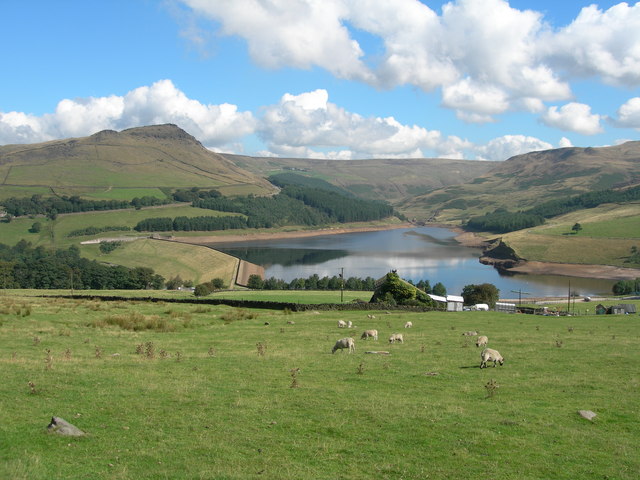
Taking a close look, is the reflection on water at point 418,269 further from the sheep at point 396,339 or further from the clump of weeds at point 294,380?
the clump of weeds at point 294,380

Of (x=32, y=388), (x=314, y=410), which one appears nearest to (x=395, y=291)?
(x=314, y=410)

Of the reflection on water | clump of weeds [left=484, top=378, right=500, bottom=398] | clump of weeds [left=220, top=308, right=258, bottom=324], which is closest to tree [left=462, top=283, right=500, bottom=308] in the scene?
the reflection on water

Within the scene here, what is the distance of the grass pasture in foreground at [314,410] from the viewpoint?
11625mm

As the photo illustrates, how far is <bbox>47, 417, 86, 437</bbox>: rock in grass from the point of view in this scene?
41.5 feet

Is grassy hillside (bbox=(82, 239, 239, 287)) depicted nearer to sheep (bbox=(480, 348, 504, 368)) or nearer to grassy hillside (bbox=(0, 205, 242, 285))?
grassy hillside (bbox=(0, 205, 242, 285))

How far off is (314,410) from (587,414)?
7715 millimetres

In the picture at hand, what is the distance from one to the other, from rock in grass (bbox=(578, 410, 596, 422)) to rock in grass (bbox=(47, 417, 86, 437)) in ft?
43.5

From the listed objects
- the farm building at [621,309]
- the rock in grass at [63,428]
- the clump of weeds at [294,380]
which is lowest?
the rock in grass at [63,428]

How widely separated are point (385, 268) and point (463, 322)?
367 ft

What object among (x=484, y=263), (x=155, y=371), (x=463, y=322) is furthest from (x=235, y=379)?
(x=484, y=263)

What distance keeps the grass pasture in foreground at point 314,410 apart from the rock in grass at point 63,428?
0.89 ft

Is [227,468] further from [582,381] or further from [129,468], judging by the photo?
[582,381]

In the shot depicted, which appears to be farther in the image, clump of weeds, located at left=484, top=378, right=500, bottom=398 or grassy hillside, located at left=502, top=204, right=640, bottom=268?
grassy hillside, located at left=502, top=204, right=640, bottom=268

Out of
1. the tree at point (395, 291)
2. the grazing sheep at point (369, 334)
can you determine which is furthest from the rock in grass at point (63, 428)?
the tree at point (395, 291)
